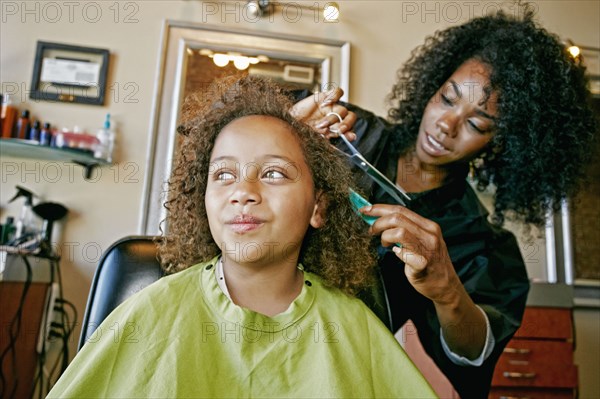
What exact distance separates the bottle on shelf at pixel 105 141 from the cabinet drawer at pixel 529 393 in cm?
210

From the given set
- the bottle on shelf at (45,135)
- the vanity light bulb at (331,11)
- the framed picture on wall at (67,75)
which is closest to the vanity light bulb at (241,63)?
the vanity light bulb at (331,11)

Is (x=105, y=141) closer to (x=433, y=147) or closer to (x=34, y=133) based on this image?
(x=34, y=133)

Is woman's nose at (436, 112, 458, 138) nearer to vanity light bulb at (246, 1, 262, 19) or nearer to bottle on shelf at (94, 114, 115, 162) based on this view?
vanity light bulb at (246, 1, 262, 19)

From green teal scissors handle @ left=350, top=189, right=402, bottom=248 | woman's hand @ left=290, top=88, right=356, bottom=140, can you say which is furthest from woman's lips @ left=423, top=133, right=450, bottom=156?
green teal scissors handle @ left=350, top=189, right=402, bottom=248

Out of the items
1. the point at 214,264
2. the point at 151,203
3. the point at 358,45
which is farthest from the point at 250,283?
the point at 358,45

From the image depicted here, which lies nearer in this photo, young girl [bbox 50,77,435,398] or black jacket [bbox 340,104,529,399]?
young girl [bbox 50,77,435,398]

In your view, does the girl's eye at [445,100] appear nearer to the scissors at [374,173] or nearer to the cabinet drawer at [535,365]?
the scissors at [374,173]

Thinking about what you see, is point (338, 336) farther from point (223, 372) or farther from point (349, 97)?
point (349, 97)

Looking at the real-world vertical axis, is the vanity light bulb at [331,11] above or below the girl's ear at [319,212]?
above

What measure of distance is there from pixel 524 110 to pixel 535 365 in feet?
4.09

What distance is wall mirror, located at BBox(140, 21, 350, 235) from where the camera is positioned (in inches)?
90.1

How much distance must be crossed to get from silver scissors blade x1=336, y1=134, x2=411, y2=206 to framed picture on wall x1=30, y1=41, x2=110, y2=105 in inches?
64.0

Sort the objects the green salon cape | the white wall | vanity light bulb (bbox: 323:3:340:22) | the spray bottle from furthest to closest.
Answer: vanity light bulb (bbox: 323:3:340:22) → the white wall → the spray bottle → the green salon cape

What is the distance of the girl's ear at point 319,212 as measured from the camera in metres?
1.02
